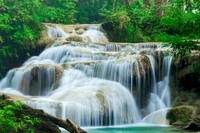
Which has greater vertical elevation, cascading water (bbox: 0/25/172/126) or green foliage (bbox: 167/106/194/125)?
cascading water (bbox: 0/25/172/126)

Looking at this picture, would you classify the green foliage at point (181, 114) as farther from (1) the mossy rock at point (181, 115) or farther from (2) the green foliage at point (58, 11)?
(2) the green foliage at point (58, 11)

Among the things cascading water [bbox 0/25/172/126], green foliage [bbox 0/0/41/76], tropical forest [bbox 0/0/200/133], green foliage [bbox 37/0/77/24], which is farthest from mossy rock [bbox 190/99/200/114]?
green foliage [bbox 37/0/77/24]

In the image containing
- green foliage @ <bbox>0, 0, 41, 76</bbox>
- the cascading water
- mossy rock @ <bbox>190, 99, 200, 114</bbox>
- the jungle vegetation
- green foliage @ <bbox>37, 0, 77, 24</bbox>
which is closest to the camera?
the cascading water

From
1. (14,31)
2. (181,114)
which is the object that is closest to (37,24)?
(14,31)

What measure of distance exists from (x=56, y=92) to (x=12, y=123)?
30.9 ft

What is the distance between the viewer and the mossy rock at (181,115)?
13.5m

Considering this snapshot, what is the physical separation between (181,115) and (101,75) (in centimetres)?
451

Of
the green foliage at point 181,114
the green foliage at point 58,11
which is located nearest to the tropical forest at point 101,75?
the green foliage at point 181,114

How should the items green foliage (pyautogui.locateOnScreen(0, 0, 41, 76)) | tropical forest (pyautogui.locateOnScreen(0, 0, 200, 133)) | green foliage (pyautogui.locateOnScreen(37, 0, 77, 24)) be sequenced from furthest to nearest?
green foliage (pyautogui.locateOnScreen(37, 0, 77, 24)) → green foliage (pyautogui.locateOnScreen(0, 0, 41, 76)) → tropical forest (pyautogui.locateOnScreen(0, 0, 200, 133))

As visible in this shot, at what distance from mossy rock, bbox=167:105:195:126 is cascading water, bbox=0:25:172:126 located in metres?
1.62

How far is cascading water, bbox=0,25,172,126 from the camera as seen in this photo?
13648mm

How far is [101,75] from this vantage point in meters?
16.6

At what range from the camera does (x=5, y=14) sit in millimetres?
21656

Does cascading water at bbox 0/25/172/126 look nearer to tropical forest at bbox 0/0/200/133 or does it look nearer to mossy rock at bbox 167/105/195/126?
tropical forest at bbox 0/0/200/133
